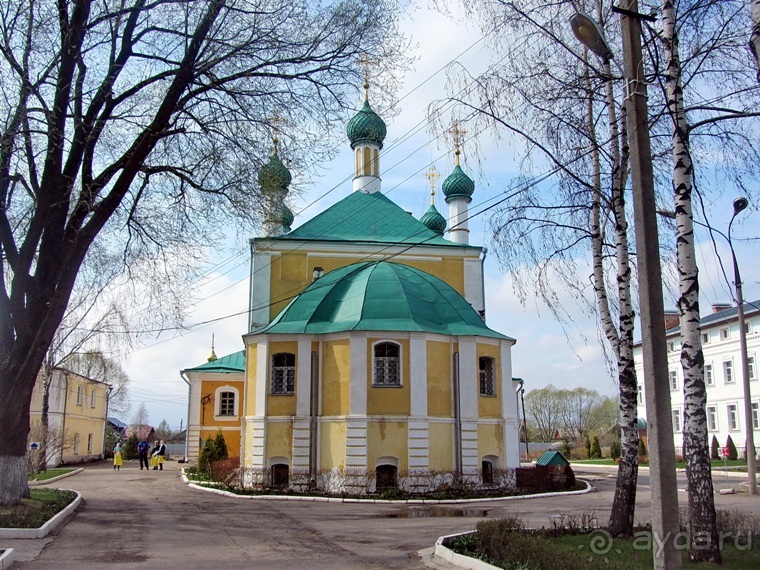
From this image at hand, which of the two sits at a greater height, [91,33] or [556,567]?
[91,33]

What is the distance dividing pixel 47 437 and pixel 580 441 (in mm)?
56128

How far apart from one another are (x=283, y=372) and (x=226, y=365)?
50.6ft

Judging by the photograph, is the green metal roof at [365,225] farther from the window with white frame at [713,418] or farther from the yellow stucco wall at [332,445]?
the window with white frame at [713,418]

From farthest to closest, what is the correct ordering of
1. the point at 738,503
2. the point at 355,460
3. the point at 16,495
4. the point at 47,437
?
the point at 47,437
the point at 355,460
the point at 738,503
the point at 16,495

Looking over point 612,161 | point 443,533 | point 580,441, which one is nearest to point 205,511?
point 443,533

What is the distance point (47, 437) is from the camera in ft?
101

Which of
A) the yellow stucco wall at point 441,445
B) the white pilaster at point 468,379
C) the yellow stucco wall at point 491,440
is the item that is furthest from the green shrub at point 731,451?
the yellow stucco wall at point 441,445

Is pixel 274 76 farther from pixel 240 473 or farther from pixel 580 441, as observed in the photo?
pixel 580 441

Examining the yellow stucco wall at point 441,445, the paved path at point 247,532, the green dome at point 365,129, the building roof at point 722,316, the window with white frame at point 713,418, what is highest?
the green dome at point 365,129

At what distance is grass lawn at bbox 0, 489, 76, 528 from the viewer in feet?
38.0

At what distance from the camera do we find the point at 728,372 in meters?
42.0

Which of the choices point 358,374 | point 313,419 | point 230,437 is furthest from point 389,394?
point 230,437

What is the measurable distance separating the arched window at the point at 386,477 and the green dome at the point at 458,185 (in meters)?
15.8

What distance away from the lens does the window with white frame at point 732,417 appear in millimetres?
41344
